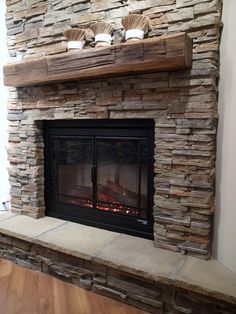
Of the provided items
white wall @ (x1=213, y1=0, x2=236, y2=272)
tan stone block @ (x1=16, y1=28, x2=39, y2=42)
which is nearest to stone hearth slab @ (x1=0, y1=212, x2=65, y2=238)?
white wall @ (x1=213, y1=0, x2=236, y2=272)

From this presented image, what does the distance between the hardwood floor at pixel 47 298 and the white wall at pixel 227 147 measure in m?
0.66

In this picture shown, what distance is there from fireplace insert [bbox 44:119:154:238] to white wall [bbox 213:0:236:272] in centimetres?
47

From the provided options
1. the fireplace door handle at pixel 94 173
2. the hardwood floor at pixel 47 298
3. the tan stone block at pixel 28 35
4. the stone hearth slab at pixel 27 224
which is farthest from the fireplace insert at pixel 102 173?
the tan stone block at pixel 28 35

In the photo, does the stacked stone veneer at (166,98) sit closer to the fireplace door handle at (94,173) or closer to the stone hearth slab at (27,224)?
the fireplace door handle at (94,173)

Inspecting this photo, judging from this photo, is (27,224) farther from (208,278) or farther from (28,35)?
(28,35)

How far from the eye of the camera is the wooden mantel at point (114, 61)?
1485 mm

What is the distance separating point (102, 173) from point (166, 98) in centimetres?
83

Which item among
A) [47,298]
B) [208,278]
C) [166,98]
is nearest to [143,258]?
[208,278]

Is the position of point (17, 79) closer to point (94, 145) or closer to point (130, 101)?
point (94, 145)

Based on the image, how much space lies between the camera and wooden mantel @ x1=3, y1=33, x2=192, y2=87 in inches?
58.5

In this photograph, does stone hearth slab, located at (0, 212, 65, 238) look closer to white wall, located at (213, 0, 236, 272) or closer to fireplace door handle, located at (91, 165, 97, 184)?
fireplace door handle, located at (91, 165, 97, 184)

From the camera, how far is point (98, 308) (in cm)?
160

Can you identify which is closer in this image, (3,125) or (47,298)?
(47,298)

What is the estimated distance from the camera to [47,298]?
Answer: 1693 millimetres
